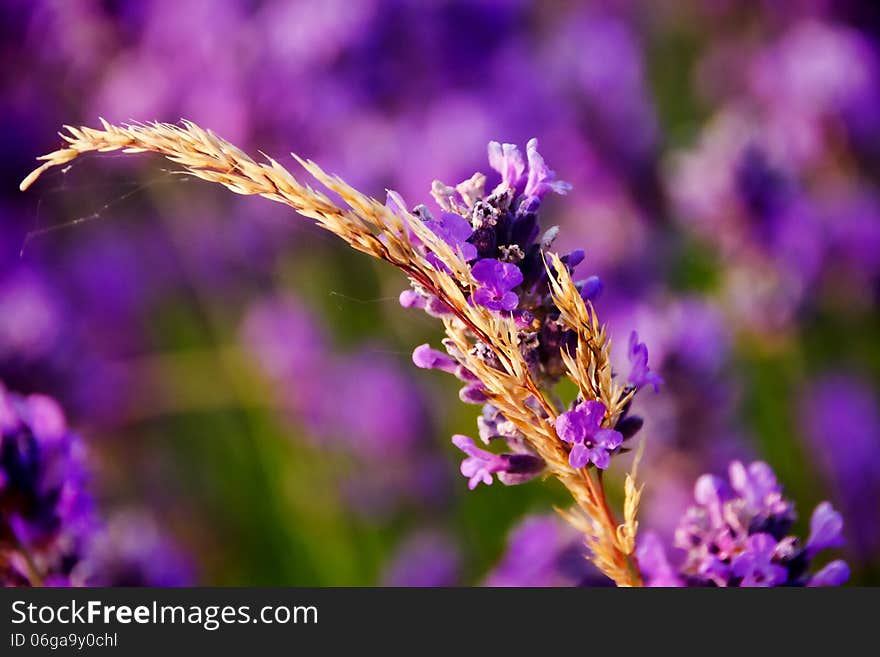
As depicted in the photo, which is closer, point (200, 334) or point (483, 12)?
point (483, 12)

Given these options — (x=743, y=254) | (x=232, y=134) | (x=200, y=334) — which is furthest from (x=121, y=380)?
(x=743, y=254)

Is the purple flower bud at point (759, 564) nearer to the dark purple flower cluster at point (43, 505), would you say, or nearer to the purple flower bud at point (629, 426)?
the purple flower bud at point (629, 426)

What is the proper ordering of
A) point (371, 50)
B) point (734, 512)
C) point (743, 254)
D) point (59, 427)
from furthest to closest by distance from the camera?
1. point (371, 50)
2. point (743, 254)
3. point (59, 427)
4. point (734, 512)

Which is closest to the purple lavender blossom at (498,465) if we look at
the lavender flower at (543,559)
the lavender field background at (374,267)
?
the lavender flower at (543,559)

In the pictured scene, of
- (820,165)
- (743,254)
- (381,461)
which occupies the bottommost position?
(381,461)

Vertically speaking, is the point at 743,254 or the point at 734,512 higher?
the point at 743,254

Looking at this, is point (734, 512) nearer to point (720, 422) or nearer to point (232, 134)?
point (720, 422)
